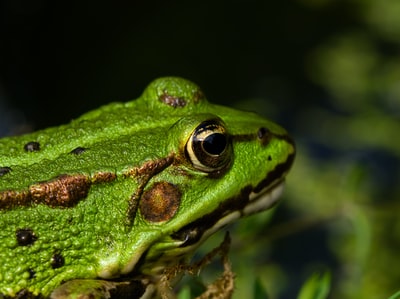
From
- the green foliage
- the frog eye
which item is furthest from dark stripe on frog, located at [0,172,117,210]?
the green foliage

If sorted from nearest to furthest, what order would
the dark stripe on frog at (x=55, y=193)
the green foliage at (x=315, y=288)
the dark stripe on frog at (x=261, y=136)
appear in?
the green foliage at (x=315, y=288), the dark stripe on frog at (x=55, y=193), the dark stripe on frog at (x=261, y=136)

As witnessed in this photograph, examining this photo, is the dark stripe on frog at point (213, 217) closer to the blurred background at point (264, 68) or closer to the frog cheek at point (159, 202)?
the frog cheek at point (159, 202)

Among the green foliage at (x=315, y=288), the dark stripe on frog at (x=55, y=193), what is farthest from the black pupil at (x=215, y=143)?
the green foliage at (x=315, y=288)

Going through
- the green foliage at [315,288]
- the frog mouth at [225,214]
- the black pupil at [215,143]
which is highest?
the black pupil at [215,143]

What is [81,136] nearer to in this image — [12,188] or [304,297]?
[12,188]

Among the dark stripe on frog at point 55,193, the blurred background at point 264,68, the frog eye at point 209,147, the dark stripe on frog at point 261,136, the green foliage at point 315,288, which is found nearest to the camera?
the green foliage at point 315,288

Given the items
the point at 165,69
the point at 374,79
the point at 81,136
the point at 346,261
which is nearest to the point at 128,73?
the point at 165,69

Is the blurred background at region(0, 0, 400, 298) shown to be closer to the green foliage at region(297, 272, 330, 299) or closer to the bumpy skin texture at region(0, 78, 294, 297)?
the bumpy skin texture at region(0, 78, 294, 297)

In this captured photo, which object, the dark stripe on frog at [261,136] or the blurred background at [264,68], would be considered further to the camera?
the blurred background at [264,68]
